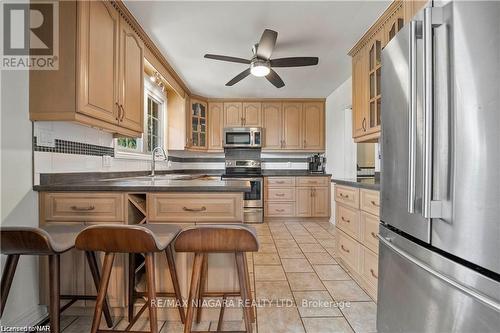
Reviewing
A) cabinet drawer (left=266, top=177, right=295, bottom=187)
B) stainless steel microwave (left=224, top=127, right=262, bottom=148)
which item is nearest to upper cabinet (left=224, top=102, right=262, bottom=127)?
stainless steel microwave (left=224, top=127, right=262, bottom=148)

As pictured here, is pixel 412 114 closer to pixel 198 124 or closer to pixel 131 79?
pixel 131 79

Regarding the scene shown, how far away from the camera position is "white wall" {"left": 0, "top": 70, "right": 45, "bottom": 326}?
152cm

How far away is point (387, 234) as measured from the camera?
1.33m

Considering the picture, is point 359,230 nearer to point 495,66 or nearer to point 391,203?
point 391,203

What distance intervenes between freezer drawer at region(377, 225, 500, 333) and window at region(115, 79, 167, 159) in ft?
8.26

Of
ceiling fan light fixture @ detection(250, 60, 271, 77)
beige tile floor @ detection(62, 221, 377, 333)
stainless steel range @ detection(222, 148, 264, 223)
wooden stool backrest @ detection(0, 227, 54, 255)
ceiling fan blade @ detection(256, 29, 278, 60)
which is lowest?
beige tile floor @ detection(62, 221, 377, 333)

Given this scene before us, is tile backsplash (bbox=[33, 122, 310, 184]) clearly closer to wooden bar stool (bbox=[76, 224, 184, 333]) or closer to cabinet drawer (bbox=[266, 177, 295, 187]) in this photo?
wooden bar stool (bbox=[76, 224, 184, 333])

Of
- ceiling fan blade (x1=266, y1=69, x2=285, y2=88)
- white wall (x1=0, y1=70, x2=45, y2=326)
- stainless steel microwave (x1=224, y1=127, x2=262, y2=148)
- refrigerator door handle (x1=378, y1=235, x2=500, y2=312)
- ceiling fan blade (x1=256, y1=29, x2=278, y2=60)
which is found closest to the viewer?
refrigerator door handle (x1=378, y1=235, x2=500, y2=312)

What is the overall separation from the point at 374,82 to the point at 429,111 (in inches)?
65.3

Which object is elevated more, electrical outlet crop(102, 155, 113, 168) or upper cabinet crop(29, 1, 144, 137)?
upper cabinet crop(29, 1, 144, 137)

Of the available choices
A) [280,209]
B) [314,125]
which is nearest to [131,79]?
[280,209]

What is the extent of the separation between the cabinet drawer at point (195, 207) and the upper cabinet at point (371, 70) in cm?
139

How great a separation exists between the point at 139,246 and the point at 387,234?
121cm

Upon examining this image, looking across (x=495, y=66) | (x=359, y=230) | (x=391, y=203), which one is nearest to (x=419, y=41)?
(x=495, y=66)
